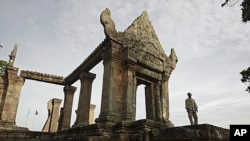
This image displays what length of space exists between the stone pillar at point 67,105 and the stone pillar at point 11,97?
3309 millimetres

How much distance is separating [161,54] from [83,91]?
4.80 m

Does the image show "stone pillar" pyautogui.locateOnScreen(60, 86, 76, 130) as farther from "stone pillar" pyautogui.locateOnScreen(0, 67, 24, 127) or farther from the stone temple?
"stone pillar" pyautogui.locateOnScreen(0, 67, 24, 127)

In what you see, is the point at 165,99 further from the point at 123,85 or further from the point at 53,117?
the point at 53,117

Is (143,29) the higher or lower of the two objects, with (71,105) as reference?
higher

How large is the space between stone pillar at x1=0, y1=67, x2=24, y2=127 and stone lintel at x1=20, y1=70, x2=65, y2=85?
462 millimetres

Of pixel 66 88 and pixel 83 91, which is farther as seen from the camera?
pixel 66 88

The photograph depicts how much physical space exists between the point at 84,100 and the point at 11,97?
668cm

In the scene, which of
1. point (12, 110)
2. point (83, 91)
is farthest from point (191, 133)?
point (12, 110)

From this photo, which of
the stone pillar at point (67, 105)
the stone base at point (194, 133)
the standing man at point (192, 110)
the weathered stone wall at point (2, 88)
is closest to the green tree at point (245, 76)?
the standing man at point (192, 110)

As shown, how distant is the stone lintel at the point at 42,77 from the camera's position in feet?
50.1

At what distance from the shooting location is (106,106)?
26.9 feet

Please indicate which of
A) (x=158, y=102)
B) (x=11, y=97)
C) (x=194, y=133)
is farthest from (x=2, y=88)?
(x=194, y=133)

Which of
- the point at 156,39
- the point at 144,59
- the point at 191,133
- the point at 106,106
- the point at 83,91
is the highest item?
the point at 156,39

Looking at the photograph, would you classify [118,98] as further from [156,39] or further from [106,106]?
[156,39]
